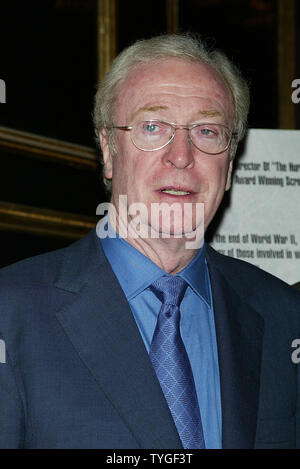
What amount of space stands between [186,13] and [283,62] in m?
0.86

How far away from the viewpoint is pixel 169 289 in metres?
2.08

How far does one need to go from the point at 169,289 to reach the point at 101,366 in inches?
13.7

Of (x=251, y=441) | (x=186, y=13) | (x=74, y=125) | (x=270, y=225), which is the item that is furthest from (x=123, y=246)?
(x=186, y=13)

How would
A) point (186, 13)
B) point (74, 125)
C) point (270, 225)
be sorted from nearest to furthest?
point (270, 225) < point (74, 125) < point (186, 13)

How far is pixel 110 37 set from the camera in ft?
12.7

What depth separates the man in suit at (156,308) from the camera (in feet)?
5.95

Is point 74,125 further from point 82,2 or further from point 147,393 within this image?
point 147,393

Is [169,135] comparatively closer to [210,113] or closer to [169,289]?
[210,113]

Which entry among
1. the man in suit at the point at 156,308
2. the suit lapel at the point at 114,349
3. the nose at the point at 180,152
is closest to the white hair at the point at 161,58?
the man in suit at the point at 156,308

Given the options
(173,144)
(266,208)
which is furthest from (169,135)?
(266,208)

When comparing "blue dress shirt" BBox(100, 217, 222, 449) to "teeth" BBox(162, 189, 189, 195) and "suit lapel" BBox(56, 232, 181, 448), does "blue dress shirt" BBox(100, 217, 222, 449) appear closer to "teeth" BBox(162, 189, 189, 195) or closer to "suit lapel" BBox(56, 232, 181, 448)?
"suit lapel" BBox(56, 232, 181, 448)

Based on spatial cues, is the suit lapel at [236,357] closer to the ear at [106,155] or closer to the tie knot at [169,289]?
the tie knot at [169,289]

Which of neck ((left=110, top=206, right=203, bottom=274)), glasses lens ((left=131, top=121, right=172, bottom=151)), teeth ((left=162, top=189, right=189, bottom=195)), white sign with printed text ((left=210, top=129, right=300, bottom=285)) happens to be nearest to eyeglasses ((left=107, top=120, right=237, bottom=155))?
glasses lens ((left=131, top=121, right=172, bottom=151))

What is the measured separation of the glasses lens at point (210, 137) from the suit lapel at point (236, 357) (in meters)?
0.39
